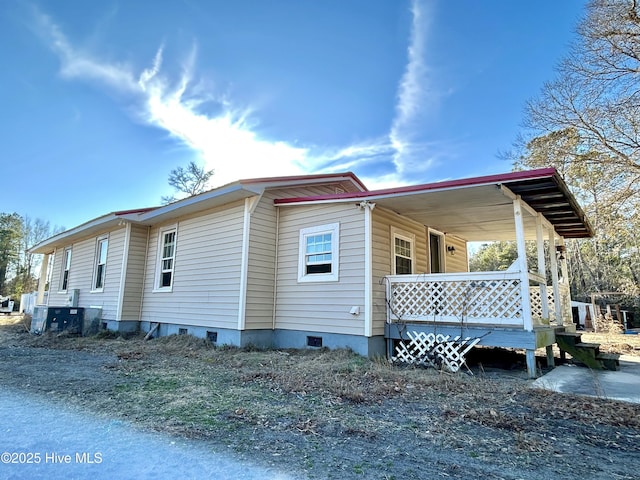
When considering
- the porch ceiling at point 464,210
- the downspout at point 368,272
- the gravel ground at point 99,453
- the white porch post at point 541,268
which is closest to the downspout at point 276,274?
the downspout at point 368,272

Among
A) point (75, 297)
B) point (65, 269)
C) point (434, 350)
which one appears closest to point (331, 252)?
point (434, 350)

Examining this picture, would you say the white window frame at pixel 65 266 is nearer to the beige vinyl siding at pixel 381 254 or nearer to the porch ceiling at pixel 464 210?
the beige vinyl siding at pixel 381 254

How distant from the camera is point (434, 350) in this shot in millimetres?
6812

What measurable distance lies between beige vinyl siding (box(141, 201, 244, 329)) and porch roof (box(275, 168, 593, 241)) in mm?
1594

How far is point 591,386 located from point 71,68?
47.2ft

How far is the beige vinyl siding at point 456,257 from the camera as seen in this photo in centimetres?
1153

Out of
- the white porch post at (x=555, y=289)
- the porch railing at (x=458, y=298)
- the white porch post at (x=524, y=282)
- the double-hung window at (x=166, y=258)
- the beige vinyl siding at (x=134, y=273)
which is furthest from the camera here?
the beige vinyl siding at (x=134, y=273)

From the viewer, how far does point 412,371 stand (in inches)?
251

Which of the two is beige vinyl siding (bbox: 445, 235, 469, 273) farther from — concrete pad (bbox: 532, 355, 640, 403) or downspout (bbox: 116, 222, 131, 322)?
downspout (bbox: 116, 222, 131, 322)

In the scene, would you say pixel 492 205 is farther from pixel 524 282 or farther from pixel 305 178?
pixel 305 178

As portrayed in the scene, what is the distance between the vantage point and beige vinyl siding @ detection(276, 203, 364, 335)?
763 cm

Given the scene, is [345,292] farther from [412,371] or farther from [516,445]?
[516,445]

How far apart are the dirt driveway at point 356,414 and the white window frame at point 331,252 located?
1923 millimetres

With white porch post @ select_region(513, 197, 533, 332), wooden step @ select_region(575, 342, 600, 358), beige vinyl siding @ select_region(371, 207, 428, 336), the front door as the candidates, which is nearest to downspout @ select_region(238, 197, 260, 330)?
beige vinyl siding @ select_region(371, 207, 428, 336)
